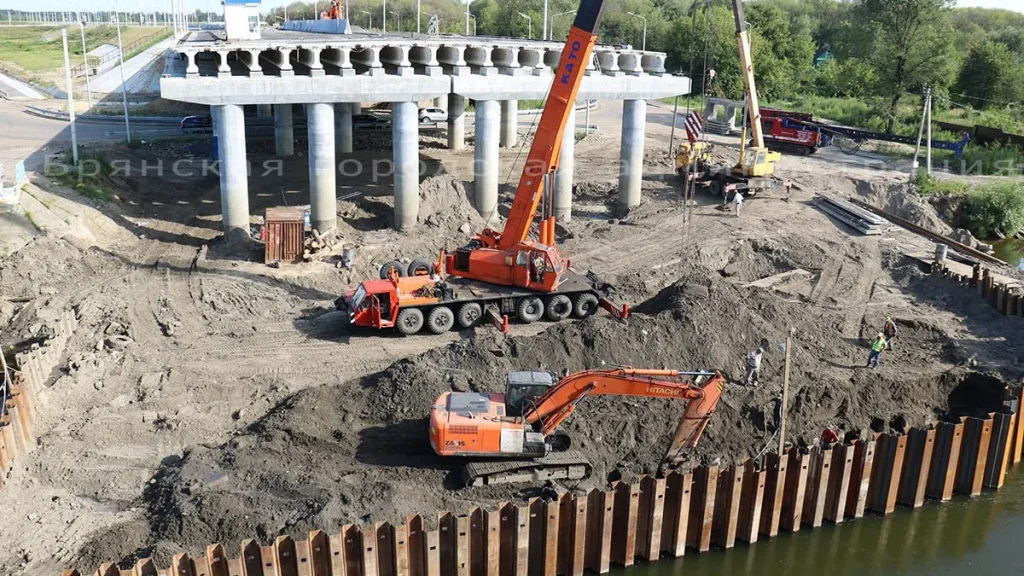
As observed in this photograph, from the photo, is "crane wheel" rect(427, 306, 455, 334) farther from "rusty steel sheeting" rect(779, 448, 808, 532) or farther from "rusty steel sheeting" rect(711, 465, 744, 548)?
"rusty steel sheeting" rect(779, 448, 808, 532)

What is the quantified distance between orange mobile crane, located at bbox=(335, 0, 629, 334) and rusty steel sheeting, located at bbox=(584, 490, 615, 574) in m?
9.23

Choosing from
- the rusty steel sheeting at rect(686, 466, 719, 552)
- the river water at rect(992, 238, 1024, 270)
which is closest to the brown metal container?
the rusty steel sheeting at rect(686, 466, 719, 552)

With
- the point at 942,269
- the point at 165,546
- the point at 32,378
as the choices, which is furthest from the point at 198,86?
the point at 942,269

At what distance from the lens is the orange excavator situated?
1573 cm

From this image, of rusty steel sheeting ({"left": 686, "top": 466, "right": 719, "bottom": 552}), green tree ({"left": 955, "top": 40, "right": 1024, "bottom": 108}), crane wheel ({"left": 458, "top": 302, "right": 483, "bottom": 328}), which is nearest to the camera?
rusty steel sheeting ({"left": 686, "top": 466, "right": 719, "bottom": 552})

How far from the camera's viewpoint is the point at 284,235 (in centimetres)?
2800

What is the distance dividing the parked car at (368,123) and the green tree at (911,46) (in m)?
32.7

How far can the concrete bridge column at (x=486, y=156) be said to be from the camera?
33.1m

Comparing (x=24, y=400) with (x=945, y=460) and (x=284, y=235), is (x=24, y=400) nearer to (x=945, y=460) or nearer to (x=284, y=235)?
(x=284, y=235)

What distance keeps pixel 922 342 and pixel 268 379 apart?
678 inches

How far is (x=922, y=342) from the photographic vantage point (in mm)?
23891

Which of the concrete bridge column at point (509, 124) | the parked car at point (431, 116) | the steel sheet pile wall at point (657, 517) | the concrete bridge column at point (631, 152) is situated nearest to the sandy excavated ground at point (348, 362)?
the steel sheet pile wall at point (657, 517)

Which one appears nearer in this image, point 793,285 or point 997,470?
point 997,470

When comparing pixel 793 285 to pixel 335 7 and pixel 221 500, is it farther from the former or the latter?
pixel 335 7
